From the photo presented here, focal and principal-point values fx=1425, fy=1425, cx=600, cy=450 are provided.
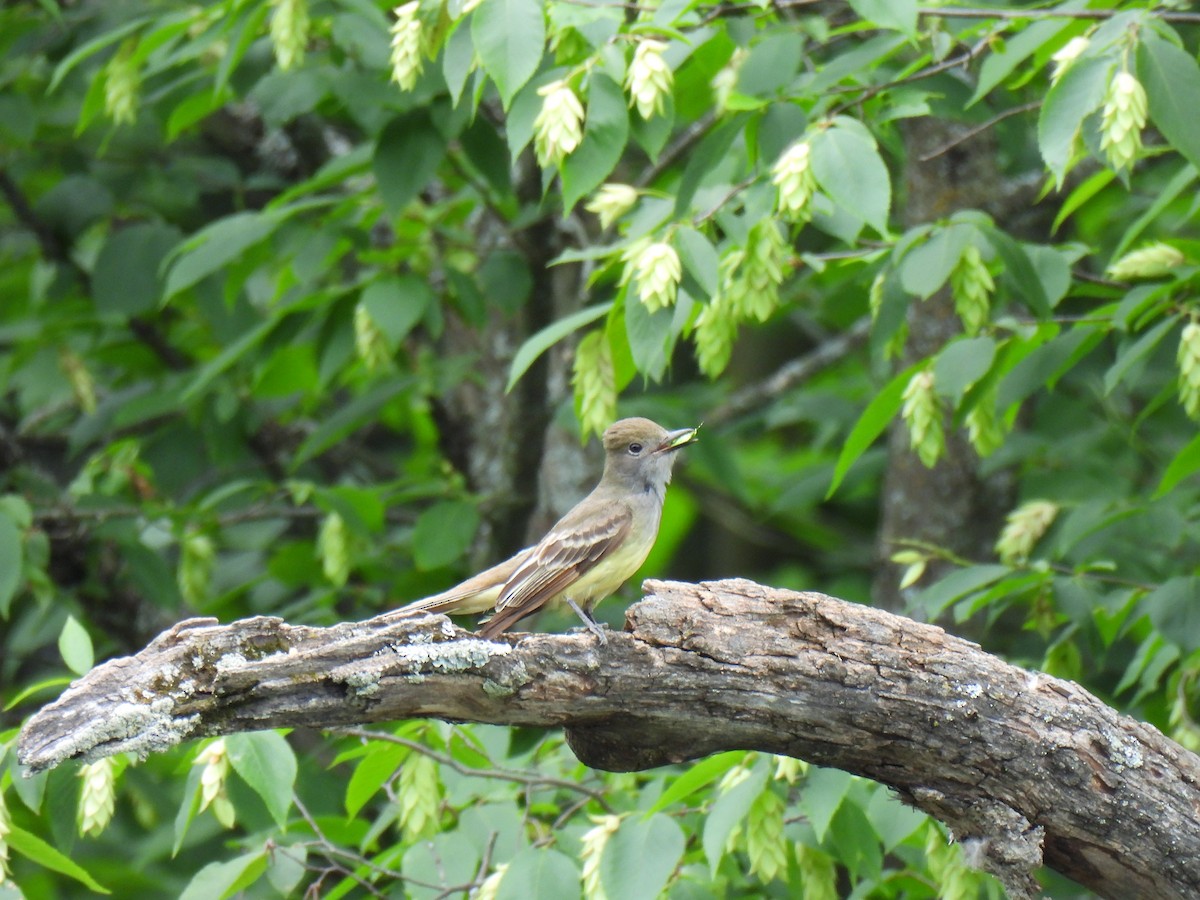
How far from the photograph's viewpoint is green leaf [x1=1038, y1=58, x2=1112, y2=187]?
4047 millimetres

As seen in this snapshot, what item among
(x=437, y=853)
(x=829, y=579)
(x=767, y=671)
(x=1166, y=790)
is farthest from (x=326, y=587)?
(x=829, y=579)

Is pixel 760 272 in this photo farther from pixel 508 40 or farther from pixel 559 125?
pixel 508 40

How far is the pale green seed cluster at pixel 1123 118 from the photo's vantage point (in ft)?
13.2

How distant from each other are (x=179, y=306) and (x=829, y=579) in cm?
600

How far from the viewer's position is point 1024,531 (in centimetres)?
559

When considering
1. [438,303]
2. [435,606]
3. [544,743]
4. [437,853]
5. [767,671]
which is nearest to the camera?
[767,671]

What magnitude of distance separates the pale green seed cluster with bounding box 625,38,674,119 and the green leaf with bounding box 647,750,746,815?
1.96m

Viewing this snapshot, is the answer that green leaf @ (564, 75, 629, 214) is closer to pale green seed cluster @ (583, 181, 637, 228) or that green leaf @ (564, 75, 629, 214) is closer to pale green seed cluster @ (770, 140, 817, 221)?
pale green seed cluster @ (770, 140, 817, 221)

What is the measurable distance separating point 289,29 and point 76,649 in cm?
252

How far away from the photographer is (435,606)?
17.3 ft

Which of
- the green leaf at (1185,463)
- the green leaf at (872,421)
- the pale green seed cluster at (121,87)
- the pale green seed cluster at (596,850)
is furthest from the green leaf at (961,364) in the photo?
the pale green seed cluster at (121,87)

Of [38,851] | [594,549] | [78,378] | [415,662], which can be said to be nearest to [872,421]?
[594,549]

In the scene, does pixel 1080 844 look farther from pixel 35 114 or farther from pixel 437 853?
pixel 35 114

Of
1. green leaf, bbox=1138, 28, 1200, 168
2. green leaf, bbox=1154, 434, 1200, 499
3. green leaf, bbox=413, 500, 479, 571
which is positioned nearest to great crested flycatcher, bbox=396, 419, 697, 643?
green leaf, bbox=413, 500, 479, 571
